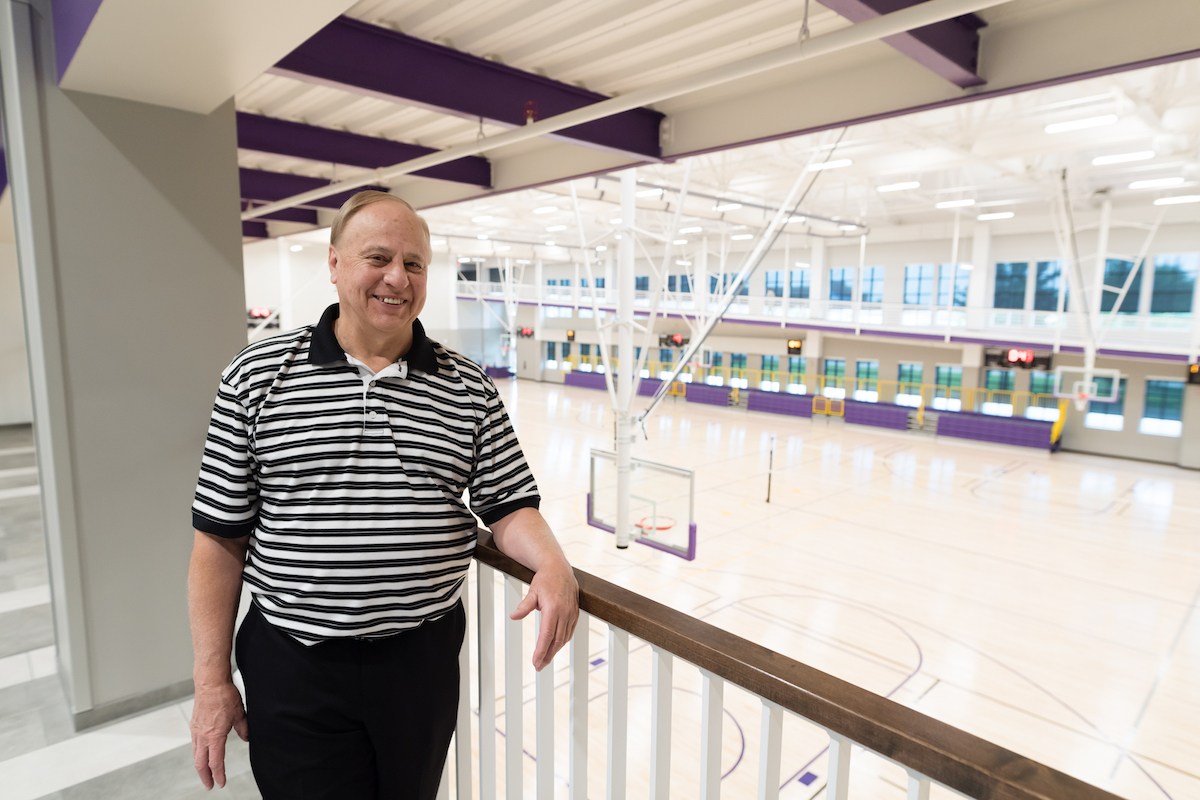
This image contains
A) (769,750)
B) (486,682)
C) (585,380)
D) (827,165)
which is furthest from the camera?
(585,380)

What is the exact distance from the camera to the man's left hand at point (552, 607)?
1.74m

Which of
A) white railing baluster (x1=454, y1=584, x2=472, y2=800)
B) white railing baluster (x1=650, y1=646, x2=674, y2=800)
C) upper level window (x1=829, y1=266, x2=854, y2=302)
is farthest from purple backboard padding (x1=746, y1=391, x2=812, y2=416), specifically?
white railing baluster (x1=650, y1=646, x2=674, y2=800)

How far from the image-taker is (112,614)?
12.0 ft

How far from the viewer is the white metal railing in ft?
61.2

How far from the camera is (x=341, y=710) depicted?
1786 mm

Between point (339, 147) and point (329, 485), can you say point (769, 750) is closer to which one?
point (329, 485)

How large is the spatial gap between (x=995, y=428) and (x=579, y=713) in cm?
2517

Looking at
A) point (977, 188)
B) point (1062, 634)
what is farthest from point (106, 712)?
point (977, 188)

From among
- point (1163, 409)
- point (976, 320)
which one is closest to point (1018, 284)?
A: point (976, 320)

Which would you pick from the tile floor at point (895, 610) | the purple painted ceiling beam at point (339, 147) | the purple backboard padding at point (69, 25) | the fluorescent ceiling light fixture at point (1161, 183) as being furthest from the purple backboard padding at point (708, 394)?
the purple backboard padding at point (69, 25)

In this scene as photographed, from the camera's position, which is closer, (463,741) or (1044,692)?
(463,741)

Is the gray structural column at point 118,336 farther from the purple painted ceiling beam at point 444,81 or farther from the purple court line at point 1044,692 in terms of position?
the purple court line at point 1044,692

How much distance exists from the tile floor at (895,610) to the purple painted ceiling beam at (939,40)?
5.07 meters

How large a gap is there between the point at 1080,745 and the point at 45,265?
31.0 ft
